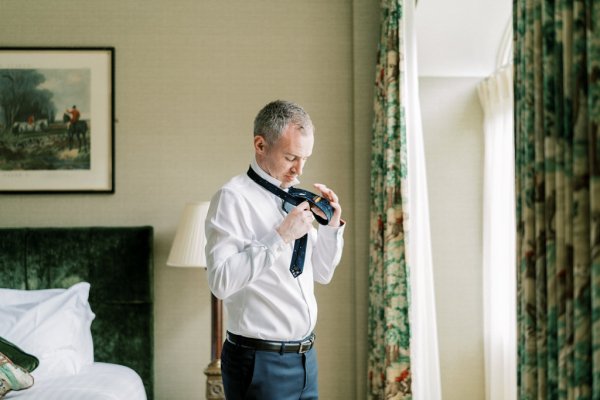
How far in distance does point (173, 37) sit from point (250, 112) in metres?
0.63

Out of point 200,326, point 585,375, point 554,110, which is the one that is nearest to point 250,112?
point 200,326

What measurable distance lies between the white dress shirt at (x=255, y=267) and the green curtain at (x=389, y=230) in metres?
0.87

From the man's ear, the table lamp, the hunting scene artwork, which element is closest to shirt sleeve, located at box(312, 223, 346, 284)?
the man's ear

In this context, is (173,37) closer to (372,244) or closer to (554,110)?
(372,244)

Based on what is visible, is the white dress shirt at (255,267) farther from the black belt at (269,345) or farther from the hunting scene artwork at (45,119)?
the hunting scene artwork at (45,119)

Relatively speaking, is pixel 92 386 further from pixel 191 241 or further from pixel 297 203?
pixel 297 203

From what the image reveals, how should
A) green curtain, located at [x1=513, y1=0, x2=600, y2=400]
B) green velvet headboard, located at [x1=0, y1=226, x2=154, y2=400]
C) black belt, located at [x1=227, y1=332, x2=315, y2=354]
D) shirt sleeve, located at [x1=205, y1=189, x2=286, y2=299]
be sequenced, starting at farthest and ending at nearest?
green velvet headboard, located at [x1=0, y1=226, x2=154, y2=400] → black belt, located at [x1=227, y1=332, x2=315, y2=354] → shirt sleeve, located at [x1=205, y1=189, x2=286, y2=299] → green curtain, located at [x1=513, y1=0, x2=600, y2=400]

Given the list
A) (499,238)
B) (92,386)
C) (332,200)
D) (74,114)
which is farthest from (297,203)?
(74,114)

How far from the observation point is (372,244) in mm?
2941

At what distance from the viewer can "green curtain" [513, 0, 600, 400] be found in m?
0.94

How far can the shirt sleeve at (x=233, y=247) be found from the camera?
4.82 feet

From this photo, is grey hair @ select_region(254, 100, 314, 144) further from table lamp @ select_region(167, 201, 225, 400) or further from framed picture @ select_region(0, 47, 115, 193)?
framed picture @ select_region(0, 47, 115, 193)

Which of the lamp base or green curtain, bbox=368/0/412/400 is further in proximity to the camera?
the lamp base

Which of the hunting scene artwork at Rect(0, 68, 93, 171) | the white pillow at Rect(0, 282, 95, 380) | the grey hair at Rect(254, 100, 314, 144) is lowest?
the white pillow at Rect(0, 282, 95, 380)
